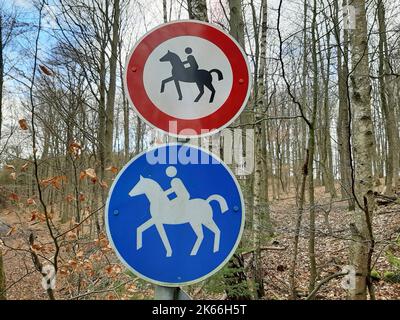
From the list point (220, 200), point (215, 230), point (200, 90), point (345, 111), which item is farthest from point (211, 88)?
point (345, 111)

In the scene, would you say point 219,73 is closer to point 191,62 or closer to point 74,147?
point 191,62

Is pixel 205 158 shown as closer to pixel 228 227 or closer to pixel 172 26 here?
pixel 228 227

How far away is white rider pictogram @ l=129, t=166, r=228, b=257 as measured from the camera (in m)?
1.50

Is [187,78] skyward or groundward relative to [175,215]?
skyward

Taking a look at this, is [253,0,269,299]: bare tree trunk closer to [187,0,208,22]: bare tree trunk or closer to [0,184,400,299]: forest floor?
[0,184,400,299]: forest floor

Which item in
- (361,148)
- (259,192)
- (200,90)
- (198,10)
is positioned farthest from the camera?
(259,192)

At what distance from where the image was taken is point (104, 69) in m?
10.9

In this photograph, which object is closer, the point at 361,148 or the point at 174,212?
the point at 174,212

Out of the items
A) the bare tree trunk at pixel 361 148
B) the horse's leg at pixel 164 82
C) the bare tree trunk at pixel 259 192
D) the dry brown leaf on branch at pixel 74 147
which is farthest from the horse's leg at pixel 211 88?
the bare tree trunk at pixel 259 192

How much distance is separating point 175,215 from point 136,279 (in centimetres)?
287

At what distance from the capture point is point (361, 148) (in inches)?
137

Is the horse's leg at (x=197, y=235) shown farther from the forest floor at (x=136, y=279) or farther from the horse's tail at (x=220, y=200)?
the forest floor at (x=136, y=279)

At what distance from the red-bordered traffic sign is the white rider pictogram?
26 centimetres
